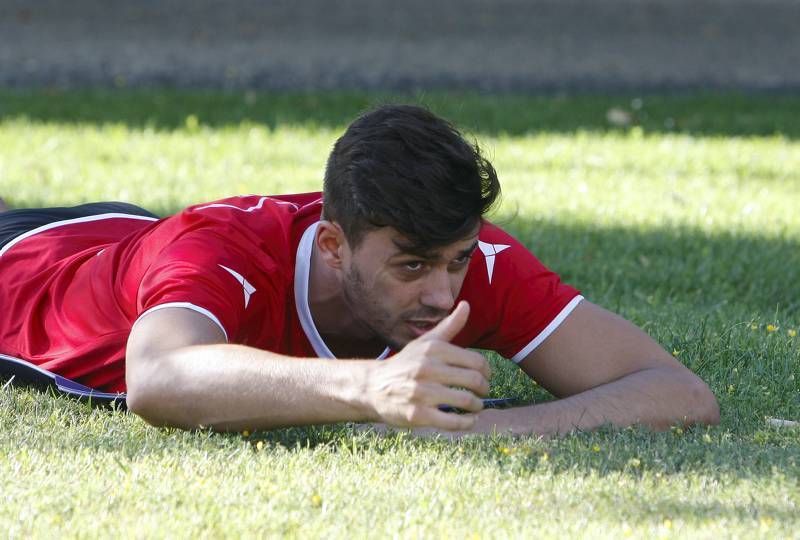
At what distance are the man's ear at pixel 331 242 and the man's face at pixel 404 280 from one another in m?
0.08

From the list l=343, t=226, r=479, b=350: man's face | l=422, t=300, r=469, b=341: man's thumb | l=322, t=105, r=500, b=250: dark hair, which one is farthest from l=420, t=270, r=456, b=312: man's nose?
l=422, t=300, r=469, b=341: man's thumb

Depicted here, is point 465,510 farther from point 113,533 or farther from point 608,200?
point 608,200

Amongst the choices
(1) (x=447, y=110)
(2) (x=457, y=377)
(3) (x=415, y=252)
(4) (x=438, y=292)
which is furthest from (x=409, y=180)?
(1) (x=447, y=110)

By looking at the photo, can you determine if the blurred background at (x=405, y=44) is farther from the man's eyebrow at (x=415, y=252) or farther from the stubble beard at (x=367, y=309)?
the man's eyebrow at (x=415, y=252)

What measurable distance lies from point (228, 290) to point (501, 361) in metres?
1.39

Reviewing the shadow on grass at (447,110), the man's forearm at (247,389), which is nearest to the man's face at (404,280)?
the man's forearm at (247,389)

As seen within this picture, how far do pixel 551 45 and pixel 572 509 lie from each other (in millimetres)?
10997

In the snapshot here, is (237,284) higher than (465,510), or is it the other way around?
(237,284)

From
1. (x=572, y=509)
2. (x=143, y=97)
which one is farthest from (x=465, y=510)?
(x=143, y=97)

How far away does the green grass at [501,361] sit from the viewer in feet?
9.41

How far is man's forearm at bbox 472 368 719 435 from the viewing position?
3.53 m

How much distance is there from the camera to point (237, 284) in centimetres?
347

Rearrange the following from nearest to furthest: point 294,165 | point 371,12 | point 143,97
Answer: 1. point 294,165
2. point 143,97
3. point 371,12

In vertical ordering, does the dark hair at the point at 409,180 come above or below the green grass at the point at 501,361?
above
